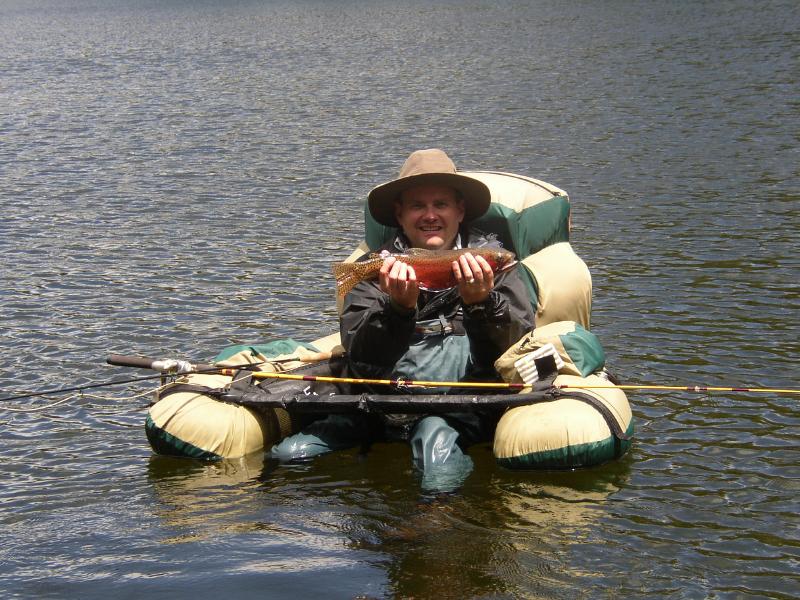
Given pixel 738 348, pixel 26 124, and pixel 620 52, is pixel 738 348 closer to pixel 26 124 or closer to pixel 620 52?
pixel 26 124

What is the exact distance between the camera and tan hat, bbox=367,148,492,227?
26.2 feet

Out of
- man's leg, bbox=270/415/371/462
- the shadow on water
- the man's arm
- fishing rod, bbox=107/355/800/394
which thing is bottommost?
the shadow on water

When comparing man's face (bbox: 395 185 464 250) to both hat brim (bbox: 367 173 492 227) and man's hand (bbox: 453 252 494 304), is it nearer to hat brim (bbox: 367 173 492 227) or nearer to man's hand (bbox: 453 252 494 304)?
hat brim (bbox: 367 173 492 227)

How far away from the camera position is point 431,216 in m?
7.96

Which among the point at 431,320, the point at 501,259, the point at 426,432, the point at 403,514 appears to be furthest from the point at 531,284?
the point at 403,514

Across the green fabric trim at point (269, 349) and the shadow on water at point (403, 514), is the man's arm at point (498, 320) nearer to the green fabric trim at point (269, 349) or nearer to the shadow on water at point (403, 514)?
the shadow on water at point (403, 514)

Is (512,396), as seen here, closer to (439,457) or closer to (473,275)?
(439,457)

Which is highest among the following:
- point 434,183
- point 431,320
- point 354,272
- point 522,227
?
point 434,183

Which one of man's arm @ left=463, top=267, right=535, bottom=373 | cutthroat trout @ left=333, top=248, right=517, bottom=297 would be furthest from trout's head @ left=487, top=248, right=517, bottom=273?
man's arm @ left=463, top=267, right=535, bottom=373

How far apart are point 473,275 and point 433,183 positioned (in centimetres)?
119

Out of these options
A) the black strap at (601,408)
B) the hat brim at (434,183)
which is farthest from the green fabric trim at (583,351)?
the hat brim at (434,183)

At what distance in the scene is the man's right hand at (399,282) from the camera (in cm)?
708

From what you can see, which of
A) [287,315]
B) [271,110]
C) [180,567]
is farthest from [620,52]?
[180,567]

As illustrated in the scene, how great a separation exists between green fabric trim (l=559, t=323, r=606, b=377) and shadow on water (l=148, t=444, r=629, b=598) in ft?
2.22
